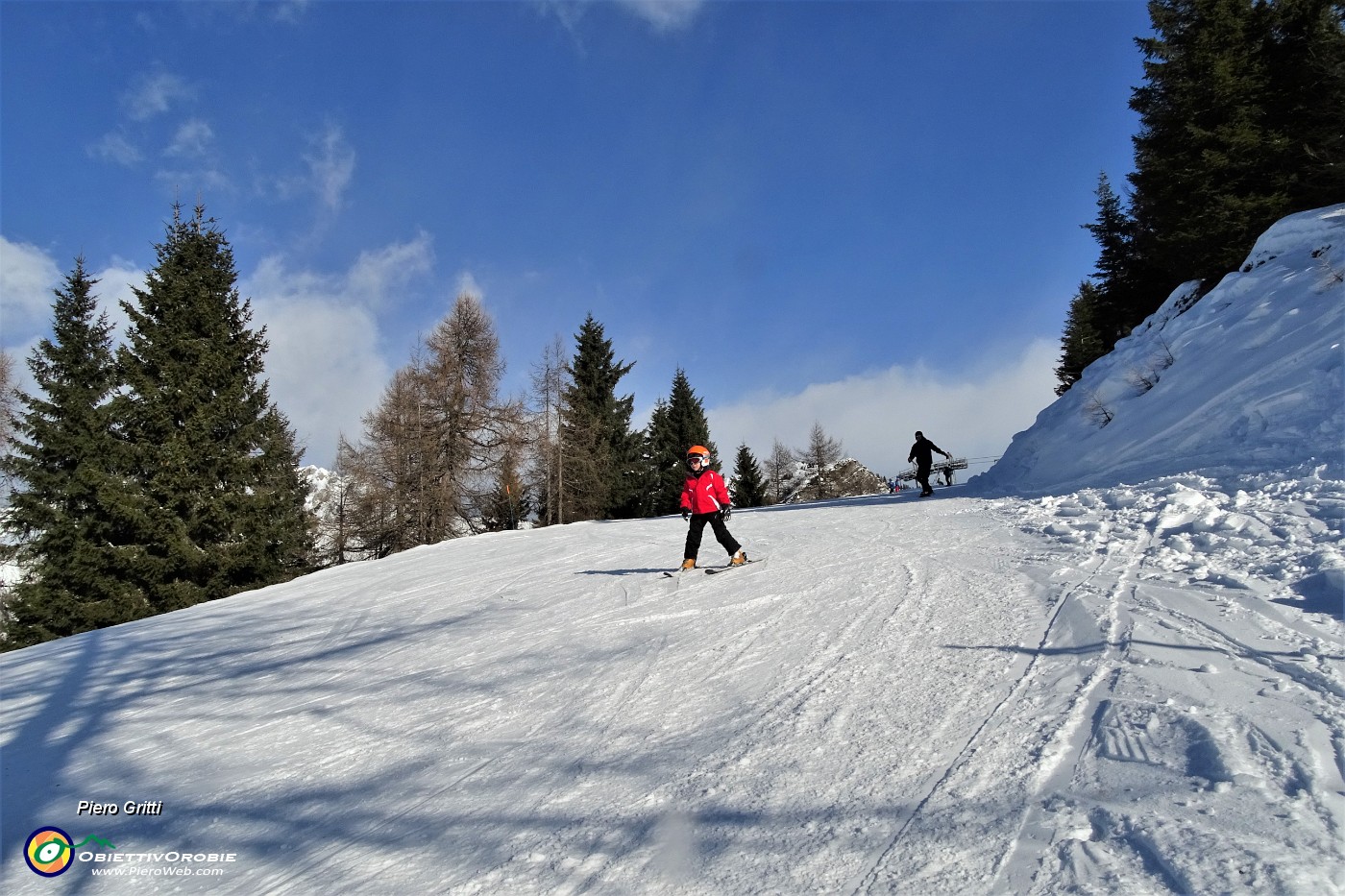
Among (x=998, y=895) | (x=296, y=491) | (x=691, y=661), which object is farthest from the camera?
(x=296, y=491)

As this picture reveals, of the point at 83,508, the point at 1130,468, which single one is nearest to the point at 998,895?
the point at 1130,468

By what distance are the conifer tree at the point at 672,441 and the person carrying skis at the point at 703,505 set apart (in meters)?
33.1

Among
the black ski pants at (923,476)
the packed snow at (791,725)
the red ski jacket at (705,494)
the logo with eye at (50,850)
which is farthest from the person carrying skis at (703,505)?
the black ski pants at (923,476)

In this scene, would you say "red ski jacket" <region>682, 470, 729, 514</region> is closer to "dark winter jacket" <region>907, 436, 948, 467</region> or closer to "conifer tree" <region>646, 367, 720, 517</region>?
"dark winter jacket" <region>907, 436, 948, 467</region>

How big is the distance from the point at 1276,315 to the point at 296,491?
107 feet

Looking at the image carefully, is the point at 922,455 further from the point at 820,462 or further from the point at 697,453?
the point at 820,462

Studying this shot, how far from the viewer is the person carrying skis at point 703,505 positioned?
8773mm

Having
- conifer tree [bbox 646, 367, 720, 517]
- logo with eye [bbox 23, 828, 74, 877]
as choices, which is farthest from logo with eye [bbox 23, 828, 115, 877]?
conifer tree [bbox 646, 367, 720, 517]

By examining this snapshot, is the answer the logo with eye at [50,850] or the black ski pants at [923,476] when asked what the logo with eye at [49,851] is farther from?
the black ski pants at [923,476]

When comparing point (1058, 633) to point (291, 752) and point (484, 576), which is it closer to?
point (291, 752)

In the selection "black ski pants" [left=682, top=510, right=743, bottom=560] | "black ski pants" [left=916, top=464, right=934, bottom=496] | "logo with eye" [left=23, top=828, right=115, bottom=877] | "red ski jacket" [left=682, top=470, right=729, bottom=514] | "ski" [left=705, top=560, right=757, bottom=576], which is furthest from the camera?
"black ski pants" [left=916, top=464, right=934, bottom=496]

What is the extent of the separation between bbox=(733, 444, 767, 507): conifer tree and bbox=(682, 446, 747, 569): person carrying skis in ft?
126

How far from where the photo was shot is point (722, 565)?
9.10 meters

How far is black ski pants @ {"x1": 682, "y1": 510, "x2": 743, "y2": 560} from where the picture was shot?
8.73 meters
